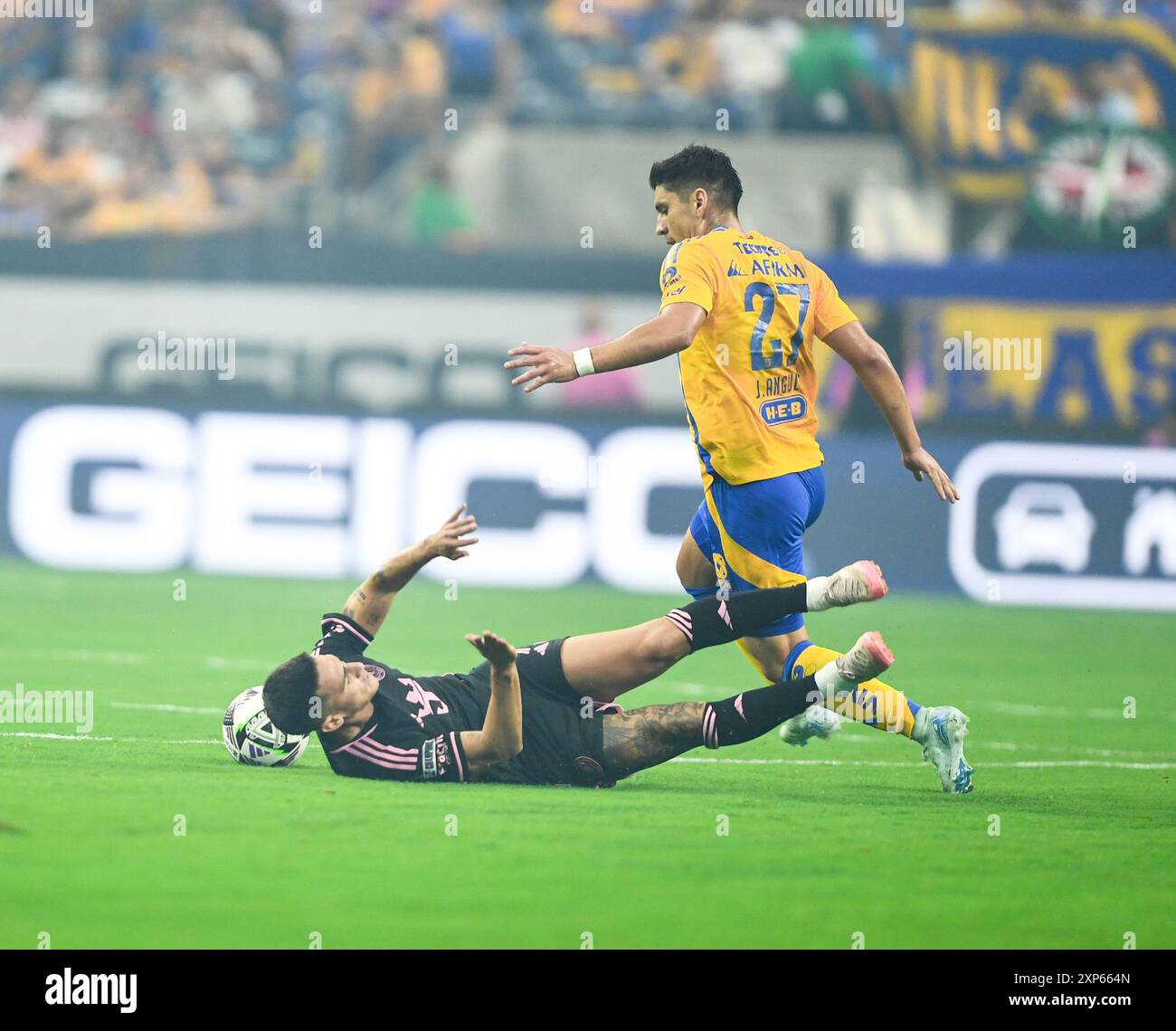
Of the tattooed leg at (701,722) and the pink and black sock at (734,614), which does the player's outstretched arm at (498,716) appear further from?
the pink and black sock at (734,614)

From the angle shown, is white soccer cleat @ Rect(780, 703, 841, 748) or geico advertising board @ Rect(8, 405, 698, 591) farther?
geico advertising board @ Rect(8, 405, 698, 591)

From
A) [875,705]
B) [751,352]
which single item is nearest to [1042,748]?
[875,705]

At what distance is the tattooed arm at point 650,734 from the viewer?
7434 mm

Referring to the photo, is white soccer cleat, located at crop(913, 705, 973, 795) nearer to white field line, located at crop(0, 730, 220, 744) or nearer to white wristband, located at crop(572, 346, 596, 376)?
white wristband, located at crop(572, 346, 596, 376)

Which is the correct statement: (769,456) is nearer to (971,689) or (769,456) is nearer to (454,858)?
(454,858)

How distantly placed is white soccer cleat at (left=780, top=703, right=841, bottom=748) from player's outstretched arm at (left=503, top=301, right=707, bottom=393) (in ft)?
5.56

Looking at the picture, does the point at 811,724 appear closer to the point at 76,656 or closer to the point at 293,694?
the point at 293,694

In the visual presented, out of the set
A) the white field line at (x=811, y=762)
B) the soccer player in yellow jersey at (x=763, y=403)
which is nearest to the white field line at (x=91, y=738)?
the white field line at (x=811, y=762)

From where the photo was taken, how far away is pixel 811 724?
26.1 ft

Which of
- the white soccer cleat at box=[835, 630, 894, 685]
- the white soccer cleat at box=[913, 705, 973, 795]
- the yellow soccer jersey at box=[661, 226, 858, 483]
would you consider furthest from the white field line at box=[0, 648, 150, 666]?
the white soccer cleat at box=[835, 630, 894, 685]

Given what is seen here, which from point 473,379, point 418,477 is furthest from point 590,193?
point 418,477

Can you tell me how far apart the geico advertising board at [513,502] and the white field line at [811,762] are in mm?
6216

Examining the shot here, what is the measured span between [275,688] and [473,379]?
10414mm

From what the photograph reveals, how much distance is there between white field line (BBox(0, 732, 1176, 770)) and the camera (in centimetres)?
856
